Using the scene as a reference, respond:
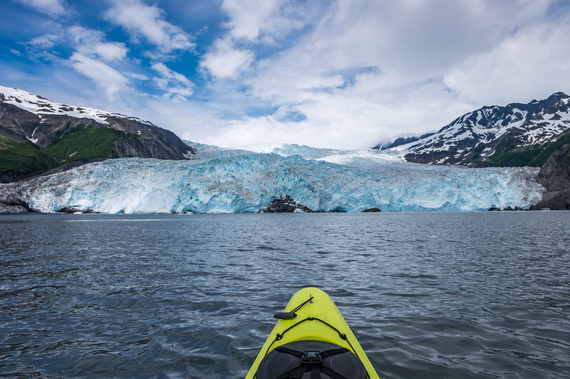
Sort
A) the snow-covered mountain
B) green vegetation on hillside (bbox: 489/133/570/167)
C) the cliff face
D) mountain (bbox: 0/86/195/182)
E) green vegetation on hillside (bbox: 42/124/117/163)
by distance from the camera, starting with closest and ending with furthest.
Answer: the cliff face
mountain (bbox: 0/86/195/182)
green vegetation on hillside (bbox: 42/124/117/163)
green vegetation on hillside (bbox: 489/133/570/167)
the snow-covered mountain

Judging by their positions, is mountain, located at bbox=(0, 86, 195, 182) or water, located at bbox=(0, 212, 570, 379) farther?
mountain, located at bbox=(0, 86, 195, 182)

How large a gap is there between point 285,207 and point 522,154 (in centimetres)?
11815

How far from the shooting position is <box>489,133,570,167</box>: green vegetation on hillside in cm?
10818

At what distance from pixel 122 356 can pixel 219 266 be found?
251 inches

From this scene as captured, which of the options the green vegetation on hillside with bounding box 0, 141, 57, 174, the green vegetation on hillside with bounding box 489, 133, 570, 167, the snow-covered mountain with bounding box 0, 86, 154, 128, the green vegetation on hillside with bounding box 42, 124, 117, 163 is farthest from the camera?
the snow-covered mountain with bounding box 0, 86, 154, 128

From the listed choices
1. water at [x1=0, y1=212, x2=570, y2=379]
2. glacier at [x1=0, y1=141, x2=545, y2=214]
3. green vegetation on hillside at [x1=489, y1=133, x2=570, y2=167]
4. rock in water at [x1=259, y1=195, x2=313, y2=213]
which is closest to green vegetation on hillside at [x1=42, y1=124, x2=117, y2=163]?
glacier at [x1=0, y1=141, x2=545, y2=214]

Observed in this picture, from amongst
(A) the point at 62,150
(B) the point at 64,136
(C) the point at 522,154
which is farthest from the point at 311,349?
(C) the point at 522,154

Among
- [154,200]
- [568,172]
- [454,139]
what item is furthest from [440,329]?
[454,139]

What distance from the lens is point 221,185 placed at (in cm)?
4831

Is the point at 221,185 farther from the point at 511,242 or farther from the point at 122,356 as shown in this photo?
the point at 122,356

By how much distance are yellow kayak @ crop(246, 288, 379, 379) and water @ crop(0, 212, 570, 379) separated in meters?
0.89

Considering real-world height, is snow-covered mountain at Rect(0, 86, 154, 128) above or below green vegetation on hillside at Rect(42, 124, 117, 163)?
above

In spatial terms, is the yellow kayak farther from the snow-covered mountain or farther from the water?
the snow-covered mountain

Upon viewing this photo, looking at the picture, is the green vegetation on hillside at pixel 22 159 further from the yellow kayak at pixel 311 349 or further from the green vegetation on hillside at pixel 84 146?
the yellow kayak at pixel 311 349
